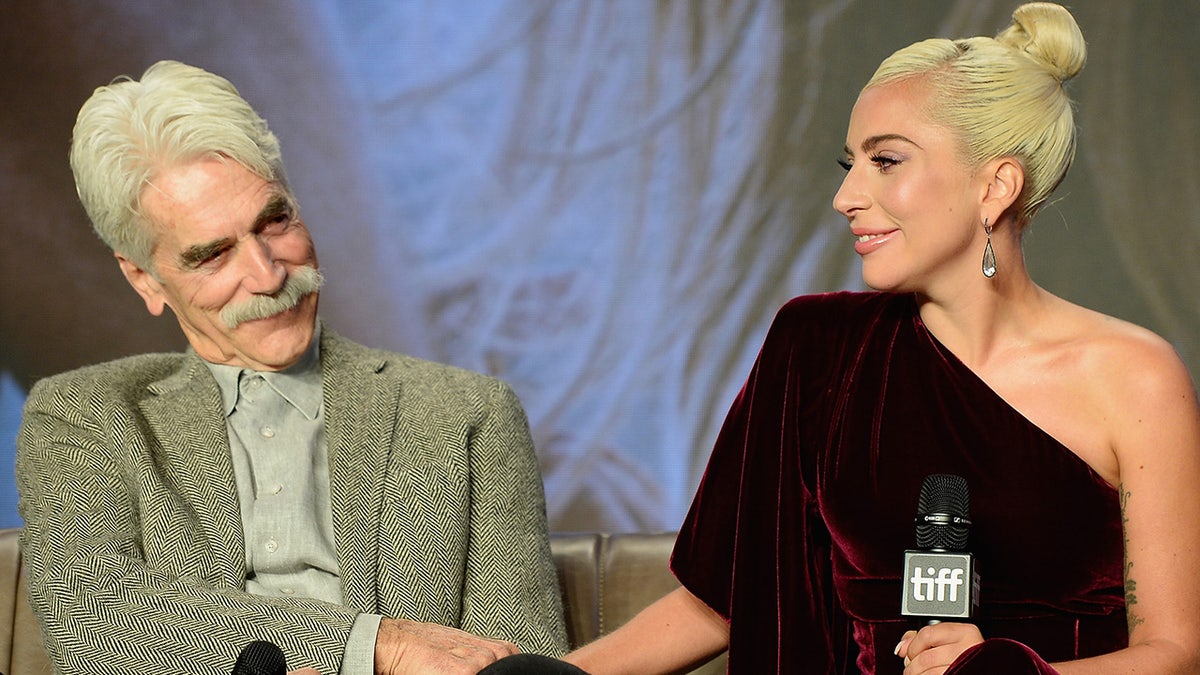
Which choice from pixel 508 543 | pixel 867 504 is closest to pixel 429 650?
pixel 508 543

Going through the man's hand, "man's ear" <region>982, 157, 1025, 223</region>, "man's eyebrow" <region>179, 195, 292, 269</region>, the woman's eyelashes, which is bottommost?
the man's hand

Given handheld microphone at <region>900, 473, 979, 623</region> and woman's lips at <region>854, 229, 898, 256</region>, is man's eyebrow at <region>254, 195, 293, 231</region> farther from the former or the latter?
handheld microphone at <region>900, 473, 979, 623</region>

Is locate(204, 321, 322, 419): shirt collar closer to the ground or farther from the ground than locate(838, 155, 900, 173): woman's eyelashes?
closer to the ground

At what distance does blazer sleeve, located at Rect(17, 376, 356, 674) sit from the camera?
7.24 feet

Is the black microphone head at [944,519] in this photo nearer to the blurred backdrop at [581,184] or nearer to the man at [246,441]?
the man at [246,441]

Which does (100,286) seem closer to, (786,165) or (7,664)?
(7,664)

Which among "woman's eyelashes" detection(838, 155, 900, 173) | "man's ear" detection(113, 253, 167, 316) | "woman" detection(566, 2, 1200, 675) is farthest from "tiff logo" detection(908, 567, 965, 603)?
"man's ear" detection(113, 253, 167, 316)

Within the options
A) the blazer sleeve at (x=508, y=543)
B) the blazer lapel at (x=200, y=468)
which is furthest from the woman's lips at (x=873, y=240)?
the blazer lapel at (x=200, y=468)

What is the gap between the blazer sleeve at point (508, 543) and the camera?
8.09 ft

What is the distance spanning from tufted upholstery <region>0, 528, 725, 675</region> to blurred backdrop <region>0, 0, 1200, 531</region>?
31.0 inches

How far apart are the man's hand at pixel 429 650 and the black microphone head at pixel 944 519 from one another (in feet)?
2.55

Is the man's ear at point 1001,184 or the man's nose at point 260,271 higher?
the man's ear at point 1001,184

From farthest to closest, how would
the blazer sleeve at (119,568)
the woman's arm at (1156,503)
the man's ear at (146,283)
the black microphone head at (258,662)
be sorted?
the man's ear at (146,283) → the blazer sleeve at (119,568) → the woman's arm at (1156,503) → the black microphone head at (258,662)

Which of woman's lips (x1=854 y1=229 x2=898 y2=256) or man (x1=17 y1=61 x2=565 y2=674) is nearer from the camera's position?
woman's lips (x1=854 y1=229 x2=898 y2=256)
